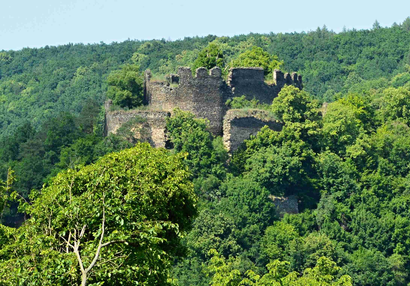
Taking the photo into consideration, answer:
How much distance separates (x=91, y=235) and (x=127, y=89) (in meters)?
31.9

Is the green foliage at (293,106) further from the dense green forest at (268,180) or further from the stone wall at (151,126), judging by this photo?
the stone wall at (151,126)

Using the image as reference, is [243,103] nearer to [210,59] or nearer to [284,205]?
[210,59]

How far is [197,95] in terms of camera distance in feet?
186

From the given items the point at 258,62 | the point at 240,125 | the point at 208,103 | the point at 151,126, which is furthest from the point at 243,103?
the point at 151,126

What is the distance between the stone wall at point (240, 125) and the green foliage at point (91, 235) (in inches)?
966

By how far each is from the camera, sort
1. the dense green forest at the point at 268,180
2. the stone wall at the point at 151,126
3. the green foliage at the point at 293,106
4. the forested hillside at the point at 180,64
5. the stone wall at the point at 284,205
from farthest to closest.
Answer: the forested hillside at the point at 180,64 < the green foliage at the point at 293,106 < the stone wall at the point at 151,126 < the stone wall at the point at 284,205 < the dense green forest at the point at 268,180

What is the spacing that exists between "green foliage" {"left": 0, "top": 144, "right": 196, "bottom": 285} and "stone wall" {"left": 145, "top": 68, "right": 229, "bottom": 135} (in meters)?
25.0

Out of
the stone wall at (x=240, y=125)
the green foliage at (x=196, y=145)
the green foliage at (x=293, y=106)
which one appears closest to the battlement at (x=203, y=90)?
the stone wall at (x=240, y=125)

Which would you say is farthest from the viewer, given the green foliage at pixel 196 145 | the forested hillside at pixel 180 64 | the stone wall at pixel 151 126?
the forested hillside at pixel 180 64

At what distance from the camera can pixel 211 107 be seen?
187 feet

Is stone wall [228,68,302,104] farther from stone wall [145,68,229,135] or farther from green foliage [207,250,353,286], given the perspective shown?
green foliage [207,250,353,286]

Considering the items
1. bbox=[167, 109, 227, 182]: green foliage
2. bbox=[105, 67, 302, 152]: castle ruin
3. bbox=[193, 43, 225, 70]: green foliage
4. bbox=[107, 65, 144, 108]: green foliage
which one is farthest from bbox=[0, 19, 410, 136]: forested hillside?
bbox=[167, 109, 227, 182]: green foliage

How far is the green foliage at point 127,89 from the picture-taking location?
58.5 meters

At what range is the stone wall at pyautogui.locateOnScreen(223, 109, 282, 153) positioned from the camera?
5616 cm
